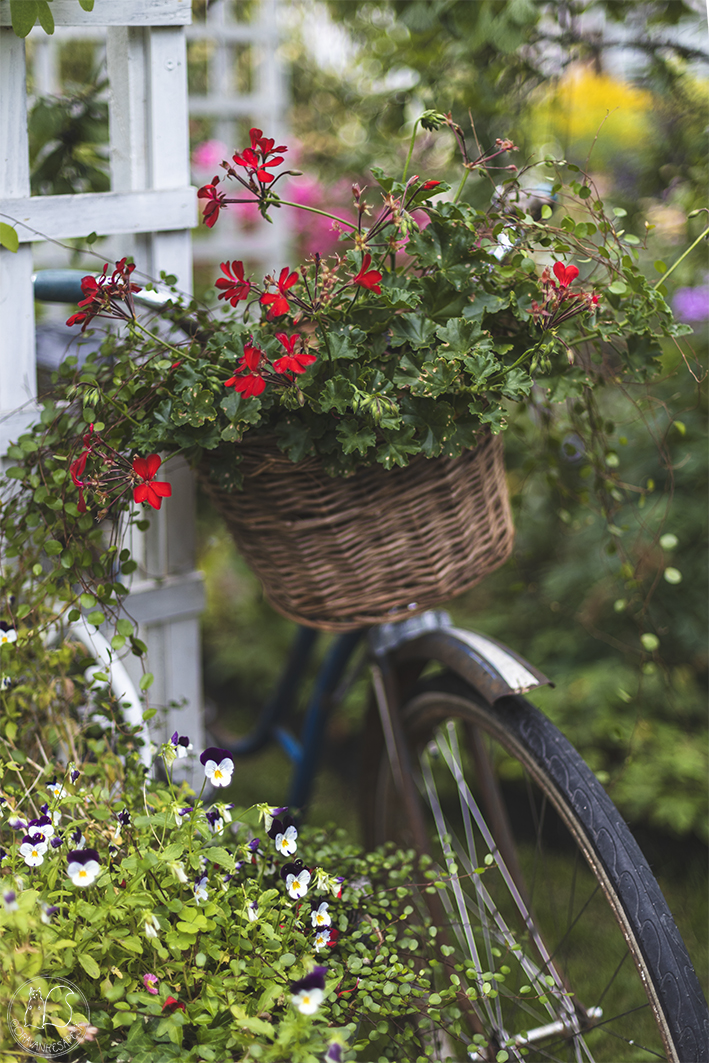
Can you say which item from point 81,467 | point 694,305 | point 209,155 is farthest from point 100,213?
point 209,155

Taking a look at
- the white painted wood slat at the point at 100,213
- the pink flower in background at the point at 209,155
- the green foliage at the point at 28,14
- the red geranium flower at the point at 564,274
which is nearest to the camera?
the red geranium flower at the point at 564,274

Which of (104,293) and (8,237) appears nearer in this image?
(104,293)

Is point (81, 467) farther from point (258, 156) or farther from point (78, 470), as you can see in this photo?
point (258, 156)

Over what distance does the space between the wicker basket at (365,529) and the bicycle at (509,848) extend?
18 cm

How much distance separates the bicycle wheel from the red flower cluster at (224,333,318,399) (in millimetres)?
557

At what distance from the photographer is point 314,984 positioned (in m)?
0.72

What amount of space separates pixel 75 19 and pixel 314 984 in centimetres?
113

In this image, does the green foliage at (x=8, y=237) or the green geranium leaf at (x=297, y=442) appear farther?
the green foliage at (x=8, y=237)

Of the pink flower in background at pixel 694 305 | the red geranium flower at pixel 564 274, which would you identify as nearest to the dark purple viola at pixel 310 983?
the red geranium flower at pixel 564 274

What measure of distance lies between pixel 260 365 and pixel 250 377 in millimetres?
43

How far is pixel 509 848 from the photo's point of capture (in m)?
1.56

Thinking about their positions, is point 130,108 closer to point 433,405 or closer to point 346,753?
point 433,405

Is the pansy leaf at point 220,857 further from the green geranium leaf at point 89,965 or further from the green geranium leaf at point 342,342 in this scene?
the green geranium leaf at point 342,342

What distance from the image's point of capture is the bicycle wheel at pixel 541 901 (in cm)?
94
